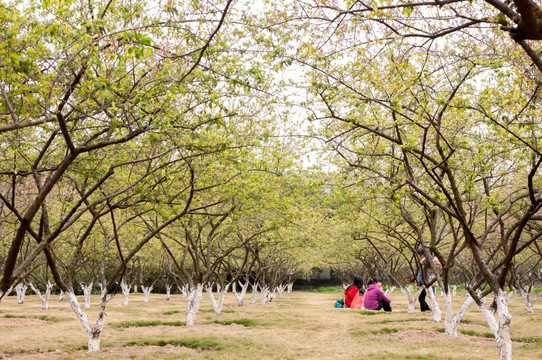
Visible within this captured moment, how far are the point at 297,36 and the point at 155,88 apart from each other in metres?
2.70

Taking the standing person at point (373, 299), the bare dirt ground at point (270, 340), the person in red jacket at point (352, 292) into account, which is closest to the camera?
the bare dirt ground at point (270, 340)

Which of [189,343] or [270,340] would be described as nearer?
[189,343]

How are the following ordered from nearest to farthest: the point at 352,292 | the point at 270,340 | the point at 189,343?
the point at 189,343 < the point at 270,340 < the point at 352,292

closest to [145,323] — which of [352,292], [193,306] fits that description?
[193,306]

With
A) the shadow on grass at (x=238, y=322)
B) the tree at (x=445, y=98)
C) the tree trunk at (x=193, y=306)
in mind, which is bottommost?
the shadow on grass at (x=238, y=322)

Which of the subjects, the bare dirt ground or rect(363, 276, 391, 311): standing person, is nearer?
the bare dirt ground

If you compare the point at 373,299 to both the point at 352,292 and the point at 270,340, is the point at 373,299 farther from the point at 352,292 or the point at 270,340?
the point at 270,340

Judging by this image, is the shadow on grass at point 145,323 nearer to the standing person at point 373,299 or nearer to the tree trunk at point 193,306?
the tree trunk at point 193,306

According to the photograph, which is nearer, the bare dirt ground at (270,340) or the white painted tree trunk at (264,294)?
the bare dirt ground at (270,340)

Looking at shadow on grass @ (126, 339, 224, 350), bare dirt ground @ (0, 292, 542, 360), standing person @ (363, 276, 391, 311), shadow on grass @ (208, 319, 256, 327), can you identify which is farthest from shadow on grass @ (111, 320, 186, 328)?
standing person @ (363, 276, 391, 311)

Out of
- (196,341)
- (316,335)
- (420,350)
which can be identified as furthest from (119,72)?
(316,335)

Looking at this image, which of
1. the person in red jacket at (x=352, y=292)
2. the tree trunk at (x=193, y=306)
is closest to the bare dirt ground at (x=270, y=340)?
the tree trunk at (x=193, y=306)

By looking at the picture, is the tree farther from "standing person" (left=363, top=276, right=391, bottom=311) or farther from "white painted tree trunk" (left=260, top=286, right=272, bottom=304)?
"white painted tree trunk" (left=260, top=286, right=272, bottom=304)

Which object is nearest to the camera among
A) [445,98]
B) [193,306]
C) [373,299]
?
[445,98]
